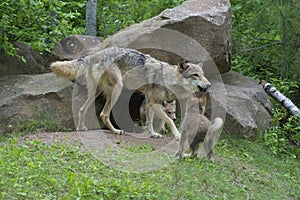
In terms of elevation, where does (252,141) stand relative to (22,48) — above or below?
below

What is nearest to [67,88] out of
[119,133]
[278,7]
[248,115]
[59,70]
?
[59,70]

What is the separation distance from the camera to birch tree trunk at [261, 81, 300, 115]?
34.1 feet

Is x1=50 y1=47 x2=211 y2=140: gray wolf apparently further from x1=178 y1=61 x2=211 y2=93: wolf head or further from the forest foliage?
the forest foliage

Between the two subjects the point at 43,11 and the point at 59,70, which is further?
the point at 43,11

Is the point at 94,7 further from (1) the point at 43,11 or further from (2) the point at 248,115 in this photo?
(2) the point at 248,115

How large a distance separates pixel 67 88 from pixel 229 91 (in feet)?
11.6

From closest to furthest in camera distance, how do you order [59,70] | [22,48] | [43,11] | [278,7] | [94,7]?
1. [59,70]
2. [43,11]
3. [22,48]
4. [278,7]
5. [94,7]

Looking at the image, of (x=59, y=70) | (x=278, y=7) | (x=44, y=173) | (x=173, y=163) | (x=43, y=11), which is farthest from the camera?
(x=278, y=7)

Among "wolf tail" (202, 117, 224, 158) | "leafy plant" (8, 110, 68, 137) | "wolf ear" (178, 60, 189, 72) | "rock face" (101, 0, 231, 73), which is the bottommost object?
"leafy plant" (8, 110, 68, 137)

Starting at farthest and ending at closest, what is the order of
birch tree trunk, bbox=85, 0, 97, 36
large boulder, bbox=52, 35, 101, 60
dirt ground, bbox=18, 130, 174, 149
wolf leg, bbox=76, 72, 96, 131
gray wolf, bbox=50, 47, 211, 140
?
birch tree trunk, bbox=85, 0, 97, 36 → large boulder, bbox=52, 35, 101, 60 → wolf leg, bbox=76, 72, 96, 131 → gray wolf, bbox=50, 47, 211, 140 → dirt ground, bbox=18, 130, 174, 149

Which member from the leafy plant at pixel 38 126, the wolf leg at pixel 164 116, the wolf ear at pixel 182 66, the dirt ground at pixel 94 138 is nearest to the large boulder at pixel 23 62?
the leafy plant at pixel 38 126

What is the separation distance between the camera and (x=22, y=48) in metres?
9.79

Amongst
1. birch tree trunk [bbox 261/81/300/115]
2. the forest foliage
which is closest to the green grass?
the forest foliage

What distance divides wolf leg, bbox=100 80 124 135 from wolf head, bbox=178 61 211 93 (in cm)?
122
